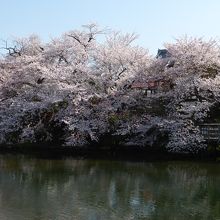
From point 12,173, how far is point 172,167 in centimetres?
558

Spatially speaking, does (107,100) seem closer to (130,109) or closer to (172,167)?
(130,109)

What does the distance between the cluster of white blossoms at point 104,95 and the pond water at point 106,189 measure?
2174mm

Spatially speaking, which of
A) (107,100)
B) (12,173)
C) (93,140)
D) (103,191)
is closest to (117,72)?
(107,100)

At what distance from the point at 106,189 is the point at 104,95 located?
828 centimetres

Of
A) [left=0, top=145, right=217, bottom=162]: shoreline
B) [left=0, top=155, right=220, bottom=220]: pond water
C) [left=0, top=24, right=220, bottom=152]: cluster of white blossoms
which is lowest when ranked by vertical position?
[left=0, top=155, right=220, bottom=220]: pond water

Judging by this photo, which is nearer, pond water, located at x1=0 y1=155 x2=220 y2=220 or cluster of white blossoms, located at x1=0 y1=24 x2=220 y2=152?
pond water, located at x1=0 y1=155 x2=220 y2=220

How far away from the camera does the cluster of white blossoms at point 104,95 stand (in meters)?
19.1

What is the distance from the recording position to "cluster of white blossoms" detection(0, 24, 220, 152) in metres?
19.1

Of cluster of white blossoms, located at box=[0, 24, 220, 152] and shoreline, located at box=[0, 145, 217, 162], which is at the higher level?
cluster of white blossoms, located at box=[0, 24, 220, 152]

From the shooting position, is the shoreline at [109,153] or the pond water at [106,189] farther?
the shoreline at [109,153]

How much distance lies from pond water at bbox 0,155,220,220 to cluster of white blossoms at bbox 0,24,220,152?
2.17 metres

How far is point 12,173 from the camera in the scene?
1523 cm

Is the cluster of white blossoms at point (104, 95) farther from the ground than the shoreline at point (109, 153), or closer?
farther from the ground

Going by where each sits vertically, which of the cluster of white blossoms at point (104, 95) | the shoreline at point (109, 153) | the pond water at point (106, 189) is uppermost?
the cluster of white blossoms at point (104, 95)
